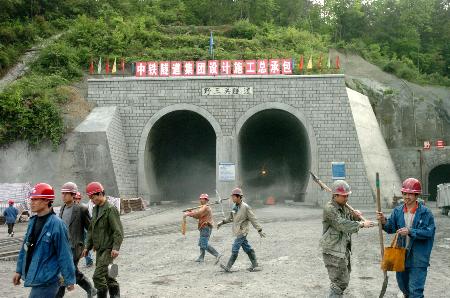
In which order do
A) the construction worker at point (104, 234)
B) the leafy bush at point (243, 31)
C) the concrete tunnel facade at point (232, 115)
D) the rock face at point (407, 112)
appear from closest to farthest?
the construction worker at point (104, 234)
the concrete tunnel facade at point (232, 115)
the rock face at point (407, 112)
the leafy bush at point (243, 31)

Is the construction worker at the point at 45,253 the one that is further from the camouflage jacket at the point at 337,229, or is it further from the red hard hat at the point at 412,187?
the red hard hat at the point at 412,187

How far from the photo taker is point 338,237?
567 centimetres

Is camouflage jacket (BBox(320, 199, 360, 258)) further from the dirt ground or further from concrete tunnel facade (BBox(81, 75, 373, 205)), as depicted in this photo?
concrete tunnel facade (BBox(81, 75, 373, 205))

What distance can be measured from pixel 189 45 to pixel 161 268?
30006mm

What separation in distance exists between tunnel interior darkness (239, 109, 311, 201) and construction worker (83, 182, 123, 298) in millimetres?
21609

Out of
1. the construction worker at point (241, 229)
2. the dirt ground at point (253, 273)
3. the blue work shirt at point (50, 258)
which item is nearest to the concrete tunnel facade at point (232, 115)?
the dirt ground at point (253, 273)

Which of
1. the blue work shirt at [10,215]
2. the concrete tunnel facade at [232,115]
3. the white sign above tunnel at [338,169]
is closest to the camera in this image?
the blue work shirt at [10,215]

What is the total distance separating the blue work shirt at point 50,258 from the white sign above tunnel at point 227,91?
67.4ft

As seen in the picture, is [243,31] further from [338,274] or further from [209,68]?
[338,274]

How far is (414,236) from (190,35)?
37.1 metres

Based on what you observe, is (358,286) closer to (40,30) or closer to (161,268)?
(161,268)

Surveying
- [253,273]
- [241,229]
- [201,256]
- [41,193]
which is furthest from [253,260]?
[41,193]

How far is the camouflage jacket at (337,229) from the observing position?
554 centimetres

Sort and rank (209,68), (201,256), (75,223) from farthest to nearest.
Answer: (209,68), (201,256), (75,223)
